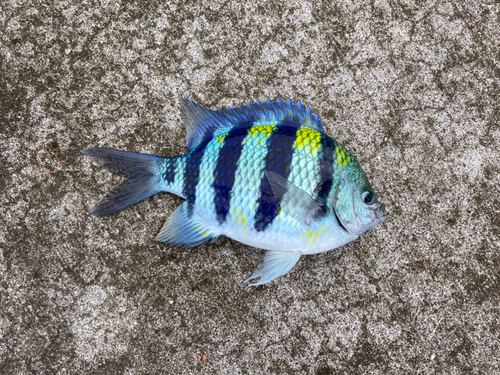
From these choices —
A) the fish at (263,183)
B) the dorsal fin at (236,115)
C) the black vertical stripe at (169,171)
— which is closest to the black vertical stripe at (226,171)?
the fish at (263,183)

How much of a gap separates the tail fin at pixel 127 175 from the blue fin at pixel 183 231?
0.57 feet

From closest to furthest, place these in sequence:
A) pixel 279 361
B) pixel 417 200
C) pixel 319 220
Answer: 1. pixel 319 220
2. pixel 279 361
3. pixel 417 200

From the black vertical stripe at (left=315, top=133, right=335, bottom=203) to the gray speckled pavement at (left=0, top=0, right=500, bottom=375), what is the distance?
418mm

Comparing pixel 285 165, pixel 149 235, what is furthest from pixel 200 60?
pixel 149 235

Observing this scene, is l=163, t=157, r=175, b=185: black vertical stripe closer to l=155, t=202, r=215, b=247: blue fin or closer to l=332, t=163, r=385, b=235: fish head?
l=155, t=202, r=215, b=247: blue fin

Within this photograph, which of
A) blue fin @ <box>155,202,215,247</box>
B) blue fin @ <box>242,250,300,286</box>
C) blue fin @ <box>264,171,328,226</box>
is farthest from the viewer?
blue fin @ <box>155,202,215,247</box>

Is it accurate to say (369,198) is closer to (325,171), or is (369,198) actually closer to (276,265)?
(325,171)

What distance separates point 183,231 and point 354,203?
0.87 meters

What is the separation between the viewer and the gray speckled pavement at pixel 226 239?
198 centimetres

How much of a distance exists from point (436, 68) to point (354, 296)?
1.45 meters

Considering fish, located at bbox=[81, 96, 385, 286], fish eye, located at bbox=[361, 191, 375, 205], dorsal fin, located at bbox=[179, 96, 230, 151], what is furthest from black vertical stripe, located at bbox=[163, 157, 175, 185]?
fish eye, located at bbox=[361, 191, 375, 205]

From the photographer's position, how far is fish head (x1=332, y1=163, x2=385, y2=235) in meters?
1.72

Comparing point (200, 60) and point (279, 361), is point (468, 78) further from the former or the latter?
point (279, 361)

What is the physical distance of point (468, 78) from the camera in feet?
7.37
